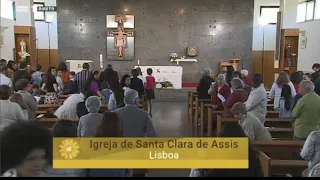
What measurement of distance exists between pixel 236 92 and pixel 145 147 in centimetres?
266

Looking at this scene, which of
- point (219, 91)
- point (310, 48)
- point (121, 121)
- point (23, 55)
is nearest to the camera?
point (121, 121)

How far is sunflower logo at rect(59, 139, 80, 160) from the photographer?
8.20 ft

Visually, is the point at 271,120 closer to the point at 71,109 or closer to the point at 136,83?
the point at 136,83

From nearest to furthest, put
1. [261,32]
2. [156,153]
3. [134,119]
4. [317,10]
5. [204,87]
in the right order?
[156,153], [134,119], [204,87], [317,10], [261,32]

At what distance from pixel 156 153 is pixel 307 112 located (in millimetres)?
2378

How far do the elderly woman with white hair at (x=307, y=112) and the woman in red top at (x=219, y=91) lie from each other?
1.71 metres

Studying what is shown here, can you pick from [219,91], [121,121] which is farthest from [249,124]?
[219,91]

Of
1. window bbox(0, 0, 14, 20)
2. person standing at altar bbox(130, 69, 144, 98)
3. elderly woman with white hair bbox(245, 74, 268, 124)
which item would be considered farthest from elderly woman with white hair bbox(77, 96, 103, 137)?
window bbox(0, 0, 14, 20)

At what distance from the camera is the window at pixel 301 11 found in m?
11.2

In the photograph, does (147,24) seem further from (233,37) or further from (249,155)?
(249,155)

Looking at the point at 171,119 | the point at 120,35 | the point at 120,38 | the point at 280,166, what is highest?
the point at 120,35

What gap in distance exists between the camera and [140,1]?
1389 centimetres

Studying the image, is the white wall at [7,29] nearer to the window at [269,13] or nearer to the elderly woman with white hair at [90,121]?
the elderly woman with white hair at [90,121]

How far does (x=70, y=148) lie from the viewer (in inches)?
103
